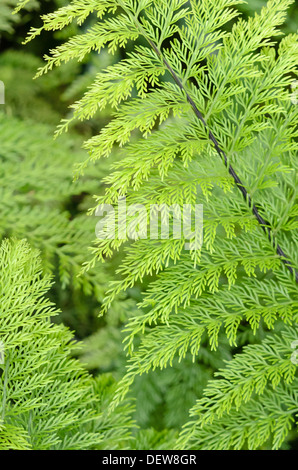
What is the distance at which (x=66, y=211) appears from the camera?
3.44 ft

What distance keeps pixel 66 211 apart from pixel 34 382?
0.54 metres

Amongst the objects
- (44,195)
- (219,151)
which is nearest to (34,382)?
(219,151)

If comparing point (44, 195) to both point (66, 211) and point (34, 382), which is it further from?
point (34, 382)

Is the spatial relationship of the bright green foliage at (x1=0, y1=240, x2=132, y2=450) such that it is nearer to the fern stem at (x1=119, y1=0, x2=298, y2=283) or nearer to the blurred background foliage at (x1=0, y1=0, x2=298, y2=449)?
the blurred background foliage at (x1=0, y1=0, x2=298, y2=449)

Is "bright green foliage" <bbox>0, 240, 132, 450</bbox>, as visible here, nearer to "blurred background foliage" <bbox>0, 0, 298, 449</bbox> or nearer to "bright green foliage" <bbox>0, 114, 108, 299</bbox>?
"blurred background foliage" <bbox>0, 0, 298, 449</bbox>

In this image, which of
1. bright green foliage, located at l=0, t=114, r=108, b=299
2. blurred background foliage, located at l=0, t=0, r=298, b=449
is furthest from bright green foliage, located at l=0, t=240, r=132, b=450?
bright green foliage, located at l=0, t=114, r=108, b=299

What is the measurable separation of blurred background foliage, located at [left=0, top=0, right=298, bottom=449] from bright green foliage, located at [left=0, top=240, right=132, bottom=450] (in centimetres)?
10

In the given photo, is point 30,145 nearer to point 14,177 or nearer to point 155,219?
point 14,177

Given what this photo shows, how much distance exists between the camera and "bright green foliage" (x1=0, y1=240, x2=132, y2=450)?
56 cm

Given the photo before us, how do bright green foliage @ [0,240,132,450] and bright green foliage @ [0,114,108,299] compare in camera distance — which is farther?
bright green foliage @ [0,114,108,299]

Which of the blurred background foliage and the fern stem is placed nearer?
the fern stem

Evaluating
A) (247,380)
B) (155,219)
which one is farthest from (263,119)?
(247,380)

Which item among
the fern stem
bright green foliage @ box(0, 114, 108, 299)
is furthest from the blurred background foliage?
the fern stem

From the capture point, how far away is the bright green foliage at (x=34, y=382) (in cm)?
56
